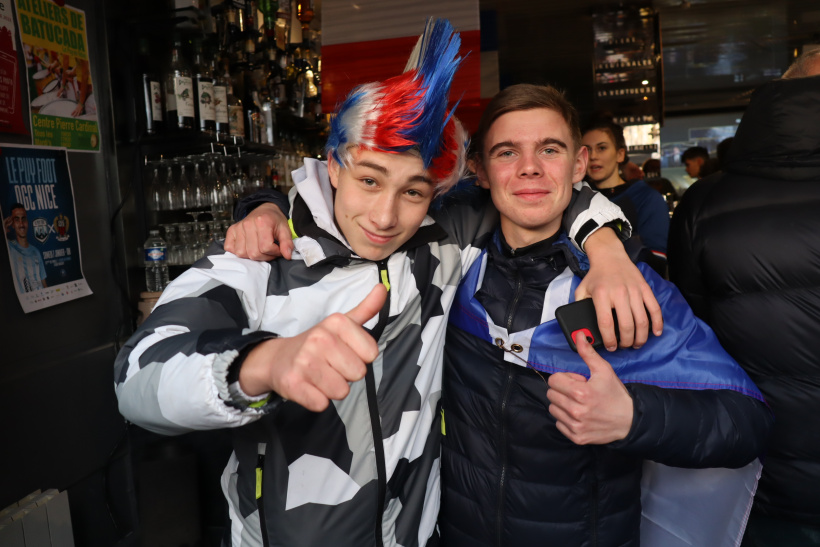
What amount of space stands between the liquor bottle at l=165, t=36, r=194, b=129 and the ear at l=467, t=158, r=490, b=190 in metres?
1.66

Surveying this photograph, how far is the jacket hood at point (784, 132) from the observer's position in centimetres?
135

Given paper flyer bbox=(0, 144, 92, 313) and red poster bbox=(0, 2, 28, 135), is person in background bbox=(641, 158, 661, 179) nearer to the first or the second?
paper flyer bbox=(0, 144, 92, 313)

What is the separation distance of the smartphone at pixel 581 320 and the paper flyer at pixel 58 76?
2.14 m

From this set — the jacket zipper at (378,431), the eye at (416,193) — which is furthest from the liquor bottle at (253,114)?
the jacket zipper at (378,431)

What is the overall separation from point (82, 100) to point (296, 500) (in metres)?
2.13

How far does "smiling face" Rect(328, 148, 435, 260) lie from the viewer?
49.3 inches

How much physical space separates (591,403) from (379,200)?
567mm

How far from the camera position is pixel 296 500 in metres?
1.18

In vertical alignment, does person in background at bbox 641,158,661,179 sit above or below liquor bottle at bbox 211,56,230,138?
below

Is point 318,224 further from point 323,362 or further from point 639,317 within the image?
point 639,317

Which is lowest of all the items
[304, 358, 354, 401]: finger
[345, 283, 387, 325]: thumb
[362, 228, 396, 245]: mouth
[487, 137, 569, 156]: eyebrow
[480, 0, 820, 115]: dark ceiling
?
[304, 358, 354, 401]: finger

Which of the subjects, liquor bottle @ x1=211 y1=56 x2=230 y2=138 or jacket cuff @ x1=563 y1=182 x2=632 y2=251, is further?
liquor bottle @ x1=211 y1=56 x2=230 y2=138

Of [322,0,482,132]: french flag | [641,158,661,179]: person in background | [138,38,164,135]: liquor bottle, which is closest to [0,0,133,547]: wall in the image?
[138,38,164,135]: liquor bottle

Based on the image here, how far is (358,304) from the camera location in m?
1.05
